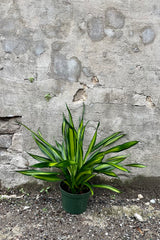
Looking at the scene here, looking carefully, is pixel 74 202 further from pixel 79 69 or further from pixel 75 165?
pixel 79 69

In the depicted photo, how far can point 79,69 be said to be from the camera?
6.77 ft

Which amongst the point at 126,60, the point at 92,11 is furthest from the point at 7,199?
the point at 92,11

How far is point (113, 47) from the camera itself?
2.04m

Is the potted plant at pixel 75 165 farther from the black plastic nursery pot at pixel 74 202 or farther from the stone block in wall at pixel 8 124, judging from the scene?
the stone block in wall at pixel 8 124

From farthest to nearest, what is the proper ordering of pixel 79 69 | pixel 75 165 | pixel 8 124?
pixel 8 124, pixel 79 69, pixel 75 165

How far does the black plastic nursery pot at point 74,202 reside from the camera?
1.88 metres

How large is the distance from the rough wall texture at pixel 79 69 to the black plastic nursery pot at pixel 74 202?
545 mm

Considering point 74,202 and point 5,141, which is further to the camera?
point 5,141

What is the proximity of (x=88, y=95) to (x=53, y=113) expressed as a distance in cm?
36

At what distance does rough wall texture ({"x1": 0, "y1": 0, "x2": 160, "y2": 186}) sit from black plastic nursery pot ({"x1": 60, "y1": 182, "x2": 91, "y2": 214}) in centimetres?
54

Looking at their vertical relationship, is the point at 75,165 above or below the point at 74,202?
above

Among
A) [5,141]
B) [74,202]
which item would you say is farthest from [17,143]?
[74,202]

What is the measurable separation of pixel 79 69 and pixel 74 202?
1153 millimetres

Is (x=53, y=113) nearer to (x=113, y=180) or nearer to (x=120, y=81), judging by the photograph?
(x=120, y=81)
